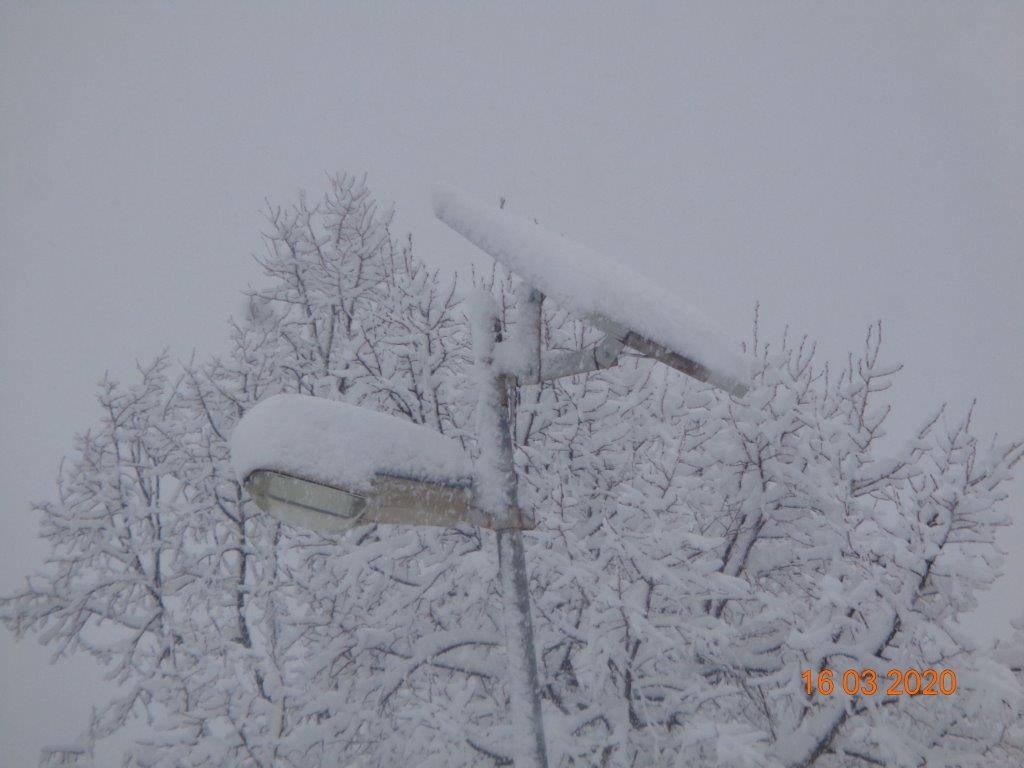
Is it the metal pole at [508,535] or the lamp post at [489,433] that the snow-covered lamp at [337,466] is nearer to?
the lamp post at [489,433]

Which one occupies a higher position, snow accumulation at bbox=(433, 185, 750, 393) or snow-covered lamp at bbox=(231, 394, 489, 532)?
snow accumulation at bbox=(433, 185, 750, 393)

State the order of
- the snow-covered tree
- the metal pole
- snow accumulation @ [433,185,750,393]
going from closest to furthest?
snow accumulation @ [433,185,750,393], the metal pole, the snow-covered tree

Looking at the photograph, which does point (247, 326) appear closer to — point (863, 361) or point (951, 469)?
point (863, 361)

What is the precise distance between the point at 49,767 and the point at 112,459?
3262 millimetres

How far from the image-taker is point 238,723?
4332mm

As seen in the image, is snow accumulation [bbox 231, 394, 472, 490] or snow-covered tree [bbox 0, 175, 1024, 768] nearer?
snow accumulation [bbox 231, 394, 472, 490]

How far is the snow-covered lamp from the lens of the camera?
5.28 ft

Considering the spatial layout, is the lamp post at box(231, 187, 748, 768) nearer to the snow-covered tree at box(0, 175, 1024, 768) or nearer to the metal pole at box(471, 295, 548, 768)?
the metal pole at box(471, 295, 548, 768)

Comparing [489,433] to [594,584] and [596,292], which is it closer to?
[596,292]

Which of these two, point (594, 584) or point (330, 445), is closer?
point (330, 445)

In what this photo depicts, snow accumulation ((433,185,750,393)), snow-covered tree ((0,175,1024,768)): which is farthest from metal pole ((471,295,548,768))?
snow accumulation ((433,185,750,393))

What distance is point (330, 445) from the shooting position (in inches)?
65.9

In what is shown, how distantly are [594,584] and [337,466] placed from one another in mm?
2743

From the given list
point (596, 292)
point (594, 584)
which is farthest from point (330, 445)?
point (594, 584)
